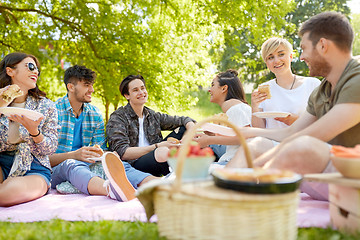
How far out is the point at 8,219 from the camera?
305cm

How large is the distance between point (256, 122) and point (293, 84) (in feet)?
2.15

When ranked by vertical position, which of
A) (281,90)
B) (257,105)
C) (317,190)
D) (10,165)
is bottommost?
(317,190)

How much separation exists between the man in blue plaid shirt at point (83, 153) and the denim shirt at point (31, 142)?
0.41m

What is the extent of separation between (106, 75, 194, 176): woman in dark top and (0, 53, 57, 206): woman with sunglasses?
86 centimetres

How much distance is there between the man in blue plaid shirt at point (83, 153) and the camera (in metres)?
3.70

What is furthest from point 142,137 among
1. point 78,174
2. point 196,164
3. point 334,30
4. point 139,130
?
point 196,164

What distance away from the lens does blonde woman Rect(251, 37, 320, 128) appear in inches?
163

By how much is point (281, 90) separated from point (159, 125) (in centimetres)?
177

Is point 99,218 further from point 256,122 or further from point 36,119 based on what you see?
point 256,122

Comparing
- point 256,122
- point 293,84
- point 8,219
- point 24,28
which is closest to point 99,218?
point 8,219

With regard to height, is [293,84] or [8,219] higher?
[293,84]

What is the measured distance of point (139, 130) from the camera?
496 cm

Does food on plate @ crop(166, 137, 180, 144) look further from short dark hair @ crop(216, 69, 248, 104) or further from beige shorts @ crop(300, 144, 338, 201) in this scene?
beige shorts @ crop(300, 144, 338, 201)

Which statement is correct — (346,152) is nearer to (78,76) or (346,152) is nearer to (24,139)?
(24,139)
